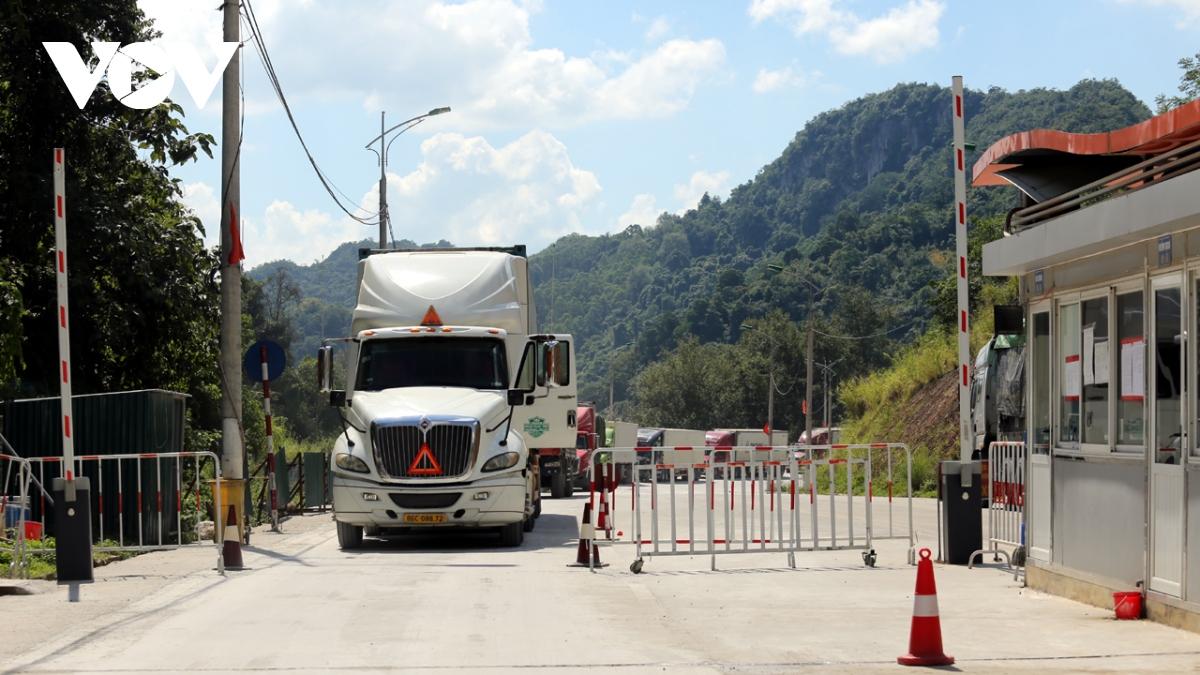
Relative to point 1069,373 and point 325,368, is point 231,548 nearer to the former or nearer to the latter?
point 325,368

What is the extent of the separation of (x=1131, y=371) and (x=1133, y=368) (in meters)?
0.05

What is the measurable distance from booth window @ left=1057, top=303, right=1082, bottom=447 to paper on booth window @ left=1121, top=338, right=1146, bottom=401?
104 cm

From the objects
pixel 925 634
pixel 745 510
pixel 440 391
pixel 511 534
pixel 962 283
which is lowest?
pixel 511 534

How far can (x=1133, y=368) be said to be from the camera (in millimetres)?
11664

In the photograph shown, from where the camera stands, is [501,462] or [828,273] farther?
[828,273]

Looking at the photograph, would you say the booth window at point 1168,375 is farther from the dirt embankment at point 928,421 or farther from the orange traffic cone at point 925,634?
the dirt embankment at point 928,421

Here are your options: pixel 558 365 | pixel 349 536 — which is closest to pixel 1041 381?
pixel 558 365

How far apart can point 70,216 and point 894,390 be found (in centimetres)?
3281

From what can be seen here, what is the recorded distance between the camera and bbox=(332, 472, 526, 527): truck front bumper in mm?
18984

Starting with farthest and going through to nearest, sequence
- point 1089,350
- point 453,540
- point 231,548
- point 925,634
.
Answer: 1. point 453,540
2. point 231,548
3. point 1089,350
4. point 925,634

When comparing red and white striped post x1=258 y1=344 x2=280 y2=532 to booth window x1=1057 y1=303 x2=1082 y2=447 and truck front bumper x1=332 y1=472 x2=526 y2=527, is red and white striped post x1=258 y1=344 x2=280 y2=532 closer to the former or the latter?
truck front bumper x1=332 y1=472 x2=526 y2=527

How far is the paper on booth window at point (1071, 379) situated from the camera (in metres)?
13.0

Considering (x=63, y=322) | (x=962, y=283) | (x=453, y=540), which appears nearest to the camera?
(x=63, y=322)

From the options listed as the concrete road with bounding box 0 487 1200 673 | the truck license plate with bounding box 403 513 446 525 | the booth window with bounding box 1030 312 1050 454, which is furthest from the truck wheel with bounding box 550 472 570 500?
the booth window with bounding box 1030 312 1050 454
